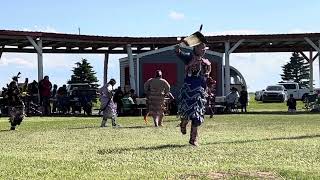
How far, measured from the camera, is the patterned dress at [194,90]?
11016 millimetres

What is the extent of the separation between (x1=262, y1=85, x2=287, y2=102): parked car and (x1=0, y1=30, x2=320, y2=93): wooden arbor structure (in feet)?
29.4

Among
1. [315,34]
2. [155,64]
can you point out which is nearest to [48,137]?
[155,64]

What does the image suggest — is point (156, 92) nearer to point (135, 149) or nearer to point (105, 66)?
point (135, 149)

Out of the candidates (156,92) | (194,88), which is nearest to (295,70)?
(156,92)

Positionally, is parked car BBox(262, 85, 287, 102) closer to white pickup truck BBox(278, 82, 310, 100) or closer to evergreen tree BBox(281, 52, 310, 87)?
white pickup truck BBox(278, 82, 310, 100)

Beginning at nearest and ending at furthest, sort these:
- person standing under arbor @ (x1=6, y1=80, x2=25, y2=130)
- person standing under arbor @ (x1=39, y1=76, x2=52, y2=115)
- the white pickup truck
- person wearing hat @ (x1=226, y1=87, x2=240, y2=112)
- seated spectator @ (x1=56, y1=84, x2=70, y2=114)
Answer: person standing under arbor @ (x1=6, y1=80, x2=25, y2=130) < person standing under arbor @ (x1=39, y1=76, x2=52, y2=115) < seated spectator @ (x1=56, y1=84, x2=70, y2=114) < person wearing hat @ (x1=226, y1=87, x2=240, y2=112) < the white pickup truck

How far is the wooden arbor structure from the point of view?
93.6ft

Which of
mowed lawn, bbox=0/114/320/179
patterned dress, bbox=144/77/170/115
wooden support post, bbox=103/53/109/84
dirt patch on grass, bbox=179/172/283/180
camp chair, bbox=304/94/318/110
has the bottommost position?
dirt patch on grass, bbox=179/172/283/180

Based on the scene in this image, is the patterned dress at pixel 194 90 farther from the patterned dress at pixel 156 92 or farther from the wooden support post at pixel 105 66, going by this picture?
the wooden support post at pixel 105 66

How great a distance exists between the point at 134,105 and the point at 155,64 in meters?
3.57

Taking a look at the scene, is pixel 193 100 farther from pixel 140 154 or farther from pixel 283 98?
pixel 283 98

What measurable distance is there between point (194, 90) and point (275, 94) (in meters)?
36.2

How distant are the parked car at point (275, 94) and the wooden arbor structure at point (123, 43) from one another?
8963 mm

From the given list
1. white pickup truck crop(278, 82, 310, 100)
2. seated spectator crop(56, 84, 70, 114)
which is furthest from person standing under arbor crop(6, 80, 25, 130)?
white pickup truck crop(278, 82, 310, 100)
